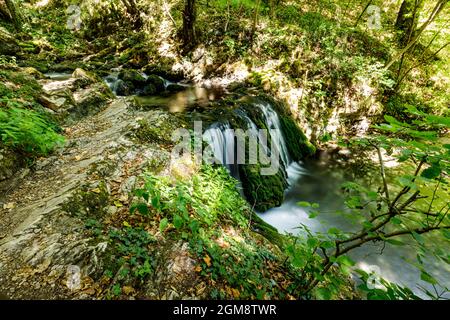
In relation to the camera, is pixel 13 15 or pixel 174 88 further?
pixel 13 15

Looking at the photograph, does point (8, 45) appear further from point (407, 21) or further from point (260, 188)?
point (407, 21)

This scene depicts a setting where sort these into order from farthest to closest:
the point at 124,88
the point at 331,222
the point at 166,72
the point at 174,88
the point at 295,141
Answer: the point at 166,72
the point at 174,88
the point at 124,88
the point at 295,141
the point at 331,222

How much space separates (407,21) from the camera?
11.8 meters

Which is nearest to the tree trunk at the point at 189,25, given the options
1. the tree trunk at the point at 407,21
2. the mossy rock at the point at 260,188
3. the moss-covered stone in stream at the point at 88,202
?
the mossy rock at the point at 260,188

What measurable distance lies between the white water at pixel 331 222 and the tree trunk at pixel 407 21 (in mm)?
6585

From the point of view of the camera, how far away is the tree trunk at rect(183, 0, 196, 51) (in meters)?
11.2

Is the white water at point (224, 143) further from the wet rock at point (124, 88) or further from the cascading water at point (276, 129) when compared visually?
the wet rock at point (124, 88)

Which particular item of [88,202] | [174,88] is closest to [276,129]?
[174,88]

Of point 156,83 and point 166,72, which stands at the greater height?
point 166,72

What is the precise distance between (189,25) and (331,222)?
32.8 ft

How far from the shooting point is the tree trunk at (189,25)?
11.2m

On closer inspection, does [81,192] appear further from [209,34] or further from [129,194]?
[209,34]

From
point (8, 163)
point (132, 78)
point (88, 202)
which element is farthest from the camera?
point (132, 78)

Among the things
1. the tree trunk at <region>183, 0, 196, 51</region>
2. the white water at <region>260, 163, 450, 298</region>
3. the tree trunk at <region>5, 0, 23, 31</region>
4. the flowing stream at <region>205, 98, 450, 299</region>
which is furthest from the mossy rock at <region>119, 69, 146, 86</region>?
the white water at <region>260, 163, 450, 298</region>
